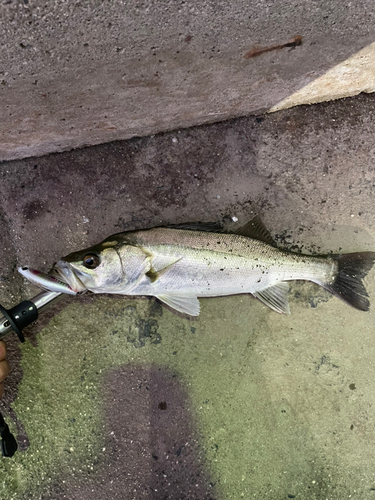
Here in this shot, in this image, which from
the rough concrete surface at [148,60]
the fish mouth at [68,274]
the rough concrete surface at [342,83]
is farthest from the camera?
the rough concrete surface at [342,83]

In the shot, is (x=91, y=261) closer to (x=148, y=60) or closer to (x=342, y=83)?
(x=148, y=60)

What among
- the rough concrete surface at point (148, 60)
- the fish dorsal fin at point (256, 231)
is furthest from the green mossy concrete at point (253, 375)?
the rough concrete surface at point (148, 60)

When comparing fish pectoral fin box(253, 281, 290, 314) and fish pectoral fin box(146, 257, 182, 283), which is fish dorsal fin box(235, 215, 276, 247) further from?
fish pectoral fin box(146, 257, 182, 283)

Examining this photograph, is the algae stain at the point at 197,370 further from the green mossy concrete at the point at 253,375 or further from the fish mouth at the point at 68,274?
the fish mouth at the point at 68,274

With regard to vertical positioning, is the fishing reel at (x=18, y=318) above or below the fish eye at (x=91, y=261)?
below

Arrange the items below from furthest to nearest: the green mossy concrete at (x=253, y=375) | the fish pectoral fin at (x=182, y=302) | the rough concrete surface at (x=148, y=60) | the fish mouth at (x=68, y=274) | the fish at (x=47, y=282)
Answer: the green mossy concrete at (x=253, y=375) < the fish pectoral fin at (x=182, y=302) < the fish mouth at (x=68, y=274) < the fish at (x=47, y=282) < the rough concrete surface at (x=148, y=60)

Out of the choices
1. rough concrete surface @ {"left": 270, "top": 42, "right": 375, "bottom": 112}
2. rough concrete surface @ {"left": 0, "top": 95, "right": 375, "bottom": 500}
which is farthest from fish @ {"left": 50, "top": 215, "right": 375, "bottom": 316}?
rough concrete surface @ {"left": 270, "top": 42, "right": 375, "bottom": 112}
